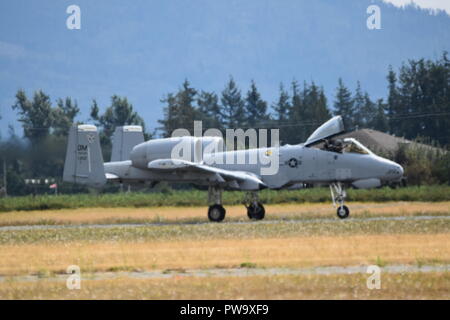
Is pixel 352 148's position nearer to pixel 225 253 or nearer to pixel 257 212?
pixel 257 212

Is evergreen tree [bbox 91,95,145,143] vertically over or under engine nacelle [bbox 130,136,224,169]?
over

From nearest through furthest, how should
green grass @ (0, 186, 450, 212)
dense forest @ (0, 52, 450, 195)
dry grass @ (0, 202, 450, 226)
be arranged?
dry grass @ (0, 202, 450, 226) → green grass @ (0, 186, 450, 212) → dense forest @ (0, 52, 450, 195)

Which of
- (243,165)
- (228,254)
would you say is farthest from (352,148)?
(228,254)

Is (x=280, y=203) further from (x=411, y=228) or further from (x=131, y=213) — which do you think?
(x=411, y=228)

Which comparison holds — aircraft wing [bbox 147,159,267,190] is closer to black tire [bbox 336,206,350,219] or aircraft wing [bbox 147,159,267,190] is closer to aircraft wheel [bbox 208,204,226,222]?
aircraft wheel [bbox 208,204,226,222]

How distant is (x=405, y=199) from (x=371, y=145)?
90.7 ft

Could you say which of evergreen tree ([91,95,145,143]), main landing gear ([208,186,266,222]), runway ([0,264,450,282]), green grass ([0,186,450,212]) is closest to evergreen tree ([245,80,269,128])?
evergreen tree ([91,95,145,143])

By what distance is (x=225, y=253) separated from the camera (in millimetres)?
17812

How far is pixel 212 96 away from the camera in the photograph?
10512cm

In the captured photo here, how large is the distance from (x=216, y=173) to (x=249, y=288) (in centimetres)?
1652

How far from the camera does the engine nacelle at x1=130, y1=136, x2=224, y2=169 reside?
29328mm

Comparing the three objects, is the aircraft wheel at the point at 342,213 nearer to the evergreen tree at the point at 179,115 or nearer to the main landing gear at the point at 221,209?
the main landing gear at the point at 221,209

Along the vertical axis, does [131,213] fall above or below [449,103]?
below

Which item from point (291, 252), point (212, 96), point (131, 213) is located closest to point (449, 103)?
point (212, 96)
